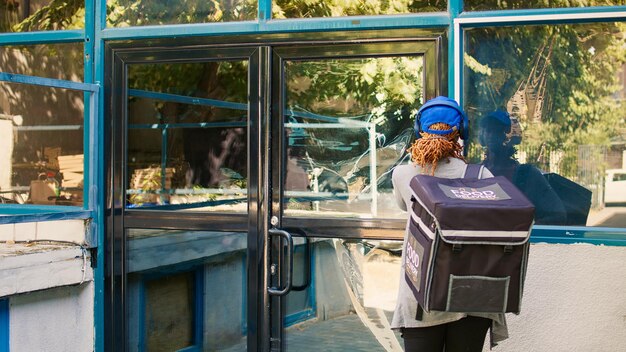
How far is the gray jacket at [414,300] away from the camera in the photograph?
3.26 m

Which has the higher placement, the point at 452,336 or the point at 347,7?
the point at 347,7

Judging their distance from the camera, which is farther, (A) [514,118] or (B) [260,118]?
(B) [260,118]

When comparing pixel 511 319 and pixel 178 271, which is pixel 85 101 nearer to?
pixel 178 271

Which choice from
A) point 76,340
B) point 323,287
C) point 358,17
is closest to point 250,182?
point 323,287

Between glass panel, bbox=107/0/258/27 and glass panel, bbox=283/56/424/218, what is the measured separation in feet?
1.41

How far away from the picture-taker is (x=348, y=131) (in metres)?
4.45

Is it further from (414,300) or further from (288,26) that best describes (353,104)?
(414,300)

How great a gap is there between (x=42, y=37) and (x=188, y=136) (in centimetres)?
116

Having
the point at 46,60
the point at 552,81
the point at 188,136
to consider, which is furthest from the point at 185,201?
the point at 552,81

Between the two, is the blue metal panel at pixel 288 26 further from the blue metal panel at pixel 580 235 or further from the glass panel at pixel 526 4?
the blue metal panel at pixel 580 235

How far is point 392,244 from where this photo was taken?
14.3ft

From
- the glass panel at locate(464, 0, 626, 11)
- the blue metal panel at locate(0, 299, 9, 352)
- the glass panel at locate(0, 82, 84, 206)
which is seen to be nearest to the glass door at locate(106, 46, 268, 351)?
the glass panel at locate(0, 82, 84, 206)

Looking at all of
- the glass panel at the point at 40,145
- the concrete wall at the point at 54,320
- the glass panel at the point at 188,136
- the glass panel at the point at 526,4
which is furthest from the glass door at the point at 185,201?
the glass panel at the point at 526,4

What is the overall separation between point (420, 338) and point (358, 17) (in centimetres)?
187
